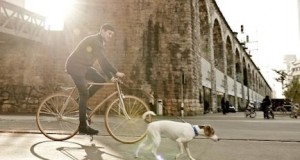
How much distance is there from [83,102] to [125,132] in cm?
80

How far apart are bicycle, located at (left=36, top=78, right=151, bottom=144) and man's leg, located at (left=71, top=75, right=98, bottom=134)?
0.18 metres

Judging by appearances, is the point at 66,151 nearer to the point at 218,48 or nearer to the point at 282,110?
the point at 282,110

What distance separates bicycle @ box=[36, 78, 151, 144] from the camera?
4.67 m

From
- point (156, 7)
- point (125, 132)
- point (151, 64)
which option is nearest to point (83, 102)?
point (125, 132)

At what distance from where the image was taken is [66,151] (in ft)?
13.3

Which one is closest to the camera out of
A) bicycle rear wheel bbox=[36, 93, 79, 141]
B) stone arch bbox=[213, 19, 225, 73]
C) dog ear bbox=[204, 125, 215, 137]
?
dog ear bbox=[204, 125, 215, 137]

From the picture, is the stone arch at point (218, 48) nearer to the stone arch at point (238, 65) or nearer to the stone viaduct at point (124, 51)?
the stone viaduct at point (124, 51)

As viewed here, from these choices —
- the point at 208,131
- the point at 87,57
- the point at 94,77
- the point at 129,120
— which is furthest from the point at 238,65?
the point at 208,131

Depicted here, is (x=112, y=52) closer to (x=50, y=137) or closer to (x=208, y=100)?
(x=208, y=100)

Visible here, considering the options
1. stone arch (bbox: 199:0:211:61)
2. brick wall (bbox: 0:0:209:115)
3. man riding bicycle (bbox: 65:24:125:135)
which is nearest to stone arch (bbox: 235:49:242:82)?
stone arch (bbox: 199:0:211:61)

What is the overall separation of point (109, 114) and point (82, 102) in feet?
1.44

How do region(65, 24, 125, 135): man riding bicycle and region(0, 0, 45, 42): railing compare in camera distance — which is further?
region(0, 0, 45, 42): railing

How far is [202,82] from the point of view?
71.7 feet

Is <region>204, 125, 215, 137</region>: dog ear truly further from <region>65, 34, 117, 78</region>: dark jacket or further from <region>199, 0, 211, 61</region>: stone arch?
<region>199, 0, 211, 61</region>: stone arch
